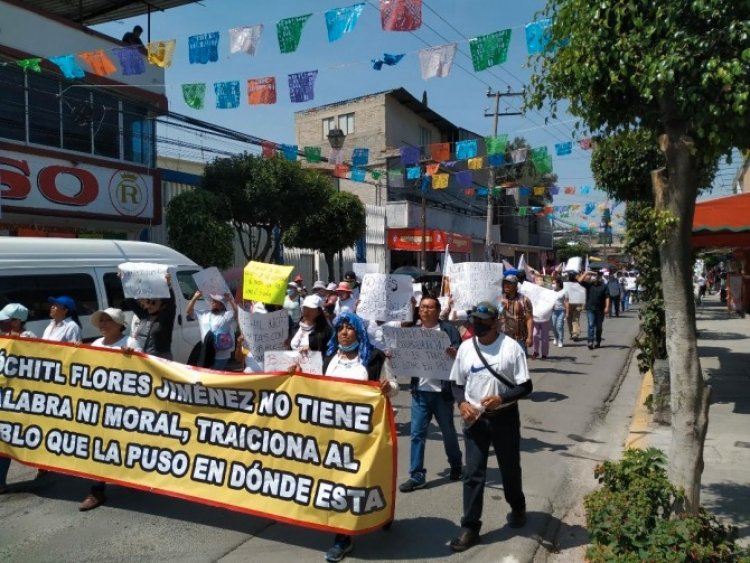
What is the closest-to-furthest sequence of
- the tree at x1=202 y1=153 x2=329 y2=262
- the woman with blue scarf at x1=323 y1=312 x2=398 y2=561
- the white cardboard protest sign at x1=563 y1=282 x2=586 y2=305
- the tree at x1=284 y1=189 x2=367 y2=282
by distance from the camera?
the woman with blue scarf at x1=323 y1=312 x2=398 y2=561 < the white cardboard protest sign at x1=563 y1=282 x2=586 y2=305 < the tree at x1=202 y1=153 x2=329 y2=262 < the tree at x1=284 y1=189 x2=367 y2=282

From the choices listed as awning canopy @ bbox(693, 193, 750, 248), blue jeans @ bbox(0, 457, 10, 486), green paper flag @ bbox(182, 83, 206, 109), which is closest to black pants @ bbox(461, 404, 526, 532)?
blue jeans @ bbox(0, 457, 10, 486)

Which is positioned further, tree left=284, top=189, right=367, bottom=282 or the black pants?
tree left=284, top=189, right=367, bottom=282

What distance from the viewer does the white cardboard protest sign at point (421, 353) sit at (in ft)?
18.4

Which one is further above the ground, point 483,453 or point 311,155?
point 311,155

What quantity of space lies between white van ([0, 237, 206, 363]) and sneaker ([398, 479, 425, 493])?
4.90 metres

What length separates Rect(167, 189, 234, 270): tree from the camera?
17344 millimetres

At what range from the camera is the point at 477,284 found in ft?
23.4

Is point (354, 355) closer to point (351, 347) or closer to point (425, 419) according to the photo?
point (351, 347)

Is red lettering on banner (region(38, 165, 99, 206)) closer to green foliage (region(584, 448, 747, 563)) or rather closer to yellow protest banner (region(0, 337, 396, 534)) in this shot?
yellow protest banner (region(0, 337, 396, 534))

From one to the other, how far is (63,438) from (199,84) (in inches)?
327

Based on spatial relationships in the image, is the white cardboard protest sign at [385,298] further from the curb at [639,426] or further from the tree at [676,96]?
the tree at [676,96]

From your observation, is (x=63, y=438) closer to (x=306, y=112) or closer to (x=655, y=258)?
(x=655, y=258)

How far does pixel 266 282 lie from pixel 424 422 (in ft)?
7.68

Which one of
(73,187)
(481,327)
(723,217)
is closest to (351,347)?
(481,327)
